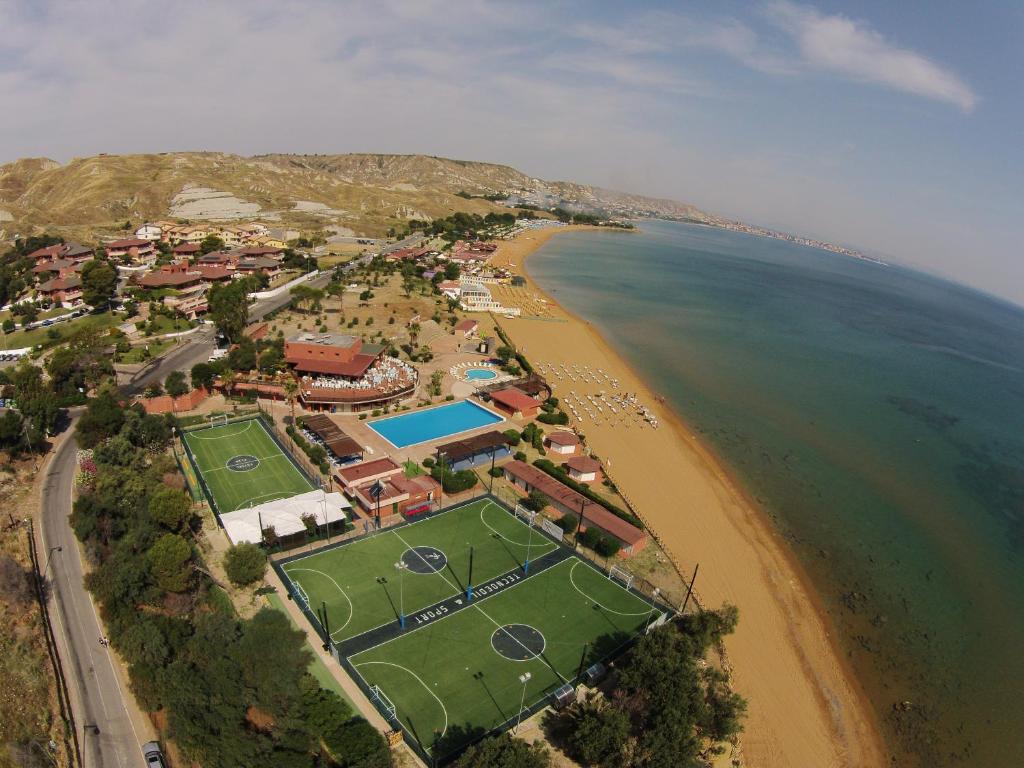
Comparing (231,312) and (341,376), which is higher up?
(231,312)

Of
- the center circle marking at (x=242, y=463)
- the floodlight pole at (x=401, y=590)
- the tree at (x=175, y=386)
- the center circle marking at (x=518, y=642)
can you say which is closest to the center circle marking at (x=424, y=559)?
the floodlight pole at (x=401, y=590)

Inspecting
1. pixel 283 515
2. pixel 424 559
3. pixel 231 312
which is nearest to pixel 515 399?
pixel 424 559

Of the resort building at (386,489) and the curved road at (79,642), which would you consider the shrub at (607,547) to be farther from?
the curved road at (79,642)

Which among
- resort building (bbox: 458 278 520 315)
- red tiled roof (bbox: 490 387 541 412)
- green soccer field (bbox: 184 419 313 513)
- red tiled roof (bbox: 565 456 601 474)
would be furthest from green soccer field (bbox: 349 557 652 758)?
resort building (bbox: 458 278 520 315)

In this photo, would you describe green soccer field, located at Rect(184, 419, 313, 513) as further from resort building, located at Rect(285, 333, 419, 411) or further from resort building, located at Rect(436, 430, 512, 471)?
resort building, located at Rect(436, 430, 512, 471)

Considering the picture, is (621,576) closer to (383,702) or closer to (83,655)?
(383,702)
